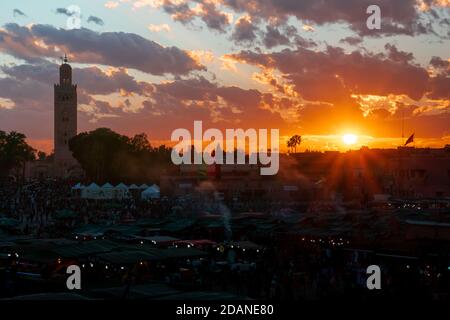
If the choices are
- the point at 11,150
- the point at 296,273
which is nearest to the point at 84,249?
the point at 296,273

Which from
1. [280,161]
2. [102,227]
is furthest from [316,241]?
[280,161]

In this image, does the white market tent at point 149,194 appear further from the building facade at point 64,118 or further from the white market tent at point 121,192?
the building facade at point 64,118

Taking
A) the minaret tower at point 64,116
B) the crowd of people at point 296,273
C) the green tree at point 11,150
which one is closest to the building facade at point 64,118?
the minaret tower at point 64,116

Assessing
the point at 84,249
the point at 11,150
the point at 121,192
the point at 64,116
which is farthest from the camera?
the point at 64,116

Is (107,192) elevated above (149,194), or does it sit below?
above

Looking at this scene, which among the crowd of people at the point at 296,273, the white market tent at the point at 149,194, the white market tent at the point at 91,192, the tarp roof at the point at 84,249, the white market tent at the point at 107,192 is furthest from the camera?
the white market tent at the point at 107,192

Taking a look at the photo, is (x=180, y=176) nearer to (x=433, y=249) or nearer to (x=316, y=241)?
(x=316, y=241)

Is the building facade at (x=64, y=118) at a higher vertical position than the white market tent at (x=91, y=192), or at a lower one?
higher

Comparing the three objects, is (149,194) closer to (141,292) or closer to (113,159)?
(113,159)

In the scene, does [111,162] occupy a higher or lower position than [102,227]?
higher
